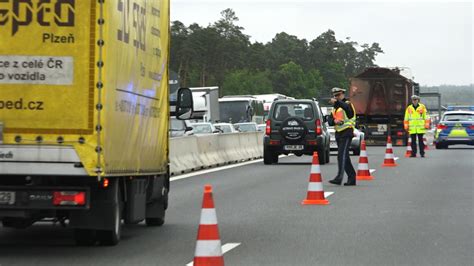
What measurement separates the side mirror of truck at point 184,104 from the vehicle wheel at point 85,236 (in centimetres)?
342

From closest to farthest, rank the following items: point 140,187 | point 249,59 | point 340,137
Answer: point 140,187 < point 340,137 < point 249,59

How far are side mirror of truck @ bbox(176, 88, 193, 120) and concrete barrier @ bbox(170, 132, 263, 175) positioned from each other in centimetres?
1130

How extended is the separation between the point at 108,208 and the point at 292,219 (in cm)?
Answer: 464

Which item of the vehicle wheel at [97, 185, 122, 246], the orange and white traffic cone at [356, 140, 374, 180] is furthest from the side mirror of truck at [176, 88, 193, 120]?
the orange and white traffic cone at [356, 140, 374, 180]

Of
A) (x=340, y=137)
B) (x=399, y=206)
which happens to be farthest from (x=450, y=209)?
(x=340, y=137)

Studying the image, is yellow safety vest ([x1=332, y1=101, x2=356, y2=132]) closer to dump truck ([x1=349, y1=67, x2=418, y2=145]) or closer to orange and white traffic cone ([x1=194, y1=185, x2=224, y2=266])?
orange and white traffic cone ([x1=194, y1=185, x2=224, y2=266])

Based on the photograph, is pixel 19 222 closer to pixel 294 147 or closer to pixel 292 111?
pixel 294 147

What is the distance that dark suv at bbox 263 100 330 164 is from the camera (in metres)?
31.8

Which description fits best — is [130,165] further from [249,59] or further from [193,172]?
[249,59]

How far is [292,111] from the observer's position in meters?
32.9

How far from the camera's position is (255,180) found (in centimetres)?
2436

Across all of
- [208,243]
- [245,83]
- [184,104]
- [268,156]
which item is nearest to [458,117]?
[268,156]

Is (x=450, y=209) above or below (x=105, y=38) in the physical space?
below

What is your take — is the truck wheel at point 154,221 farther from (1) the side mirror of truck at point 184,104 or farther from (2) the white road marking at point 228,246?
(2) the white road marking at point 228,246
